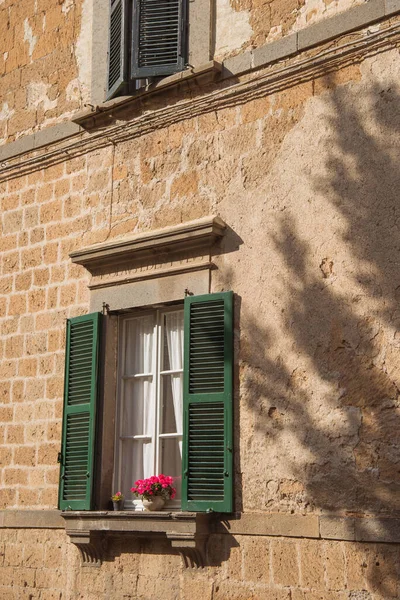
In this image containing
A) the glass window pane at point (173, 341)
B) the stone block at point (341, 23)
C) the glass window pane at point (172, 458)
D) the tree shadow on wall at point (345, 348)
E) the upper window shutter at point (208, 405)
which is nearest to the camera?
the tree shadow on wall at point (345, 348)

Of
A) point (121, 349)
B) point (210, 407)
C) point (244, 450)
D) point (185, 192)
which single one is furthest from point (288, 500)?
point (185, 192)

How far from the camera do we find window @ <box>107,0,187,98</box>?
7.94 meters

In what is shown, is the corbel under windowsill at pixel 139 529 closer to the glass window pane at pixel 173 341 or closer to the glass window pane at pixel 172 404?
the glass window pane at pixel 172 404

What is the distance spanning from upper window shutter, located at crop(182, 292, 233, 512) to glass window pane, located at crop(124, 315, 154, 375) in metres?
0.62

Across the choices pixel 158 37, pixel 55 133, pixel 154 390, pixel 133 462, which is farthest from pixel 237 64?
pixel 133 462

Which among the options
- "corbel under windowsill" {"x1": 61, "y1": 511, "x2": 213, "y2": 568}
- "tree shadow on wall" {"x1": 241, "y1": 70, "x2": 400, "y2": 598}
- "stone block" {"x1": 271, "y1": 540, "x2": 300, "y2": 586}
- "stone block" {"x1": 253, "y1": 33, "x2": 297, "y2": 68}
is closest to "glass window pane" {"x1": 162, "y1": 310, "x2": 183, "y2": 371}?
"tree shadow on wall" {"x1": 241, "y1": 70, "x2": 400, "y2": 598}

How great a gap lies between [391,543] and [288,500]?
2.77 ft

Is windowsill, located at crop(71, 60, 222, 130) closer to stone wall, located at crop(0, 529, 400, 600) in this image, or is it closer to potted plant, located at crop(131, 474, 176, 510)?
potted plant, located at crop(131, 474, 176, 510)

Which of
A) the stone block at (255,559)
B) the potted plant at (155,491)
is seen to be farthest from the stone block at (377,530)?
the potted plant at (155,491)

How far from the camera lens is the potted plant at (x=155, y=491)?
709 centimetres

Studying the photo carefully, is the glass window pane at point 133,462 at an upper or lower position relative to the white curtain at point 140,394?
lower

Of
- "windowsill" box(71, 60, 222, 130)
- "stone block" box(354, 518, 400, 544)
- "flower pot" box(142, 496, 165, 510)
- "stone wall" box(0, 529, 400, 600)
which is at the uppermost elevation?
"windowsill" box(71, 60, 222, 130)

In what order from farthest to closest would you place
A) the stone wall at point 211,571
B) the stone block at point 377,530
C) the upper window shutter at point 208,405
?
the upper window shutter at point 208,405, the stone wall at point 211,571, the stone block at point 377,530

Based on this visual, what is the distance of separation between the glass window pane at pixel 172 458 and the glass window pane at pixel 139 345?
63 cm
